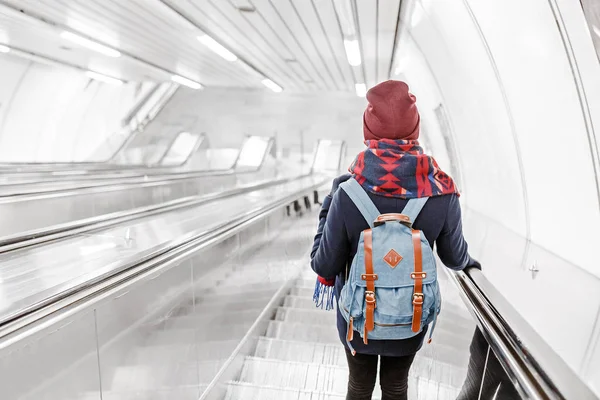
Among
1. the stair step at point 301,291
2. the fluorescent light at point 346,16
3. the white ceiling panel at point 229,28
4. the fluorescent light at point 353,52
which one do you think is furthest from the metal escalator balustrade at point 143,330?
the fluorescent light at point 353,52

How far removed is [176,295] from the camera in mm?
2379

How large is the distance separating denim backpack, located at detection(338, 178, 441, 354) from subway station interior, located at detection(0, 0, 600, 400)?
0.94 ft

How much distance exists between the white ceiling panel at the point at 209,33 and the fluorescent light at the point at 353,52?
124 mm

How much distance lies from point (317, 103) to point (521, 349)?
13603mm

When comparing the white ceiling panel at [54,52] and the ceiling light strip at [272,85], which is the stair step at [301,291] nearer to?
the white ceiling panel at [54,52]

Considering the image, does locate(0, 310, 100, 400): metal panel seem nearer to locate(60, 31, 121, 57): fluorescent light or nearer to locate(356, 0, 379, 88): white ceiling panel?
locate(356, 0, 379, 88): white ceiling panel

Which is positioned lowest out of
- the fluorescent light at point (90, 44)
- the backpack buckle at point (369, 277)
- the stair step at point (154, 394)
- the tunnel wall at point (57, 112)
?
the stair step at point (154, 394)

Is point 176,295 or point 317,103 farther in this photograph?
point 317,103

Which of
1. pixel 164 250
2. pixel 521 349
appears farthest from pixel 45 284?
pixel 521 349

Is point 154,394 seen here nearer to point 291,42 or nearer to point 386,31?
point 386,31

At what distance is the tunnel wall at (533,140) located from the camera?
2.50 meters

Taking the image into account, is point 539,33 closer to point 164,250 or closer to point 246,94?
→ point 164,250

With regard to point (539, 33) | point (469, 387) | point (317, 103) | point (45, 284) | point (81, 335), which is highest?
point (317, 103)

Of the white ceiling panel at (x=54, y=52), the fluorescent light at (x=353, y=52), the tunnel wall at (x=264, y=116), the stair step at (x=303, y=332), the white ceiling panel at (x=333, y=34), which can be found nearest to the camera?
the stair step at (x=303, y=332)
